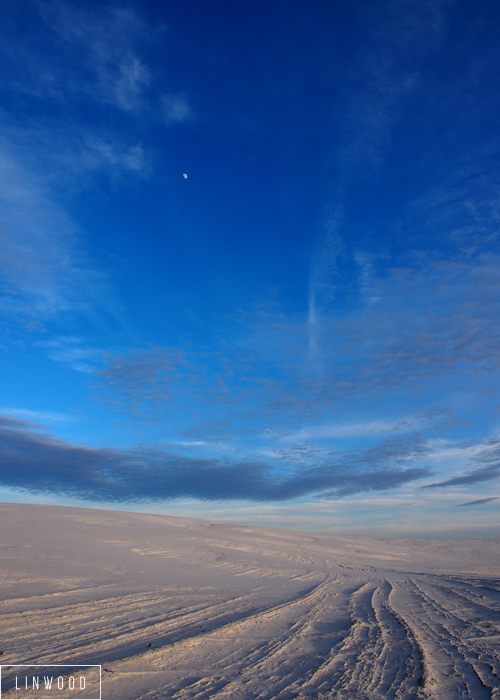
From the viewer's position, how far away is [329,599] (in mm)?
11172

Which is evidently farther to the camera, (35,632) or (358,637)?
(358,637)

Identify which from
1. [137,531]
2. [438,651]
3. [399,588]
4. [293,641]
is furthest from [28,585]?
[137,531]

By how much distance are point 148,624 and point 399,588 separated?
10698 millimetres

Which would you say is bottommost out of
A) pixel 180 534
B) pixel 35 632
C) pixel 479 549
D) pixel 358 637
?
pixel 479 549

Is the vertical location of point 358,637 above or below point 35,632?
below

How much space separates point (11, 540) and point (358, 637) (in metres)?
16.7

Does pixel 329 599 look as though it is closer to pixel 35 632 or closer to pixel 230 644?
pixel 230 644

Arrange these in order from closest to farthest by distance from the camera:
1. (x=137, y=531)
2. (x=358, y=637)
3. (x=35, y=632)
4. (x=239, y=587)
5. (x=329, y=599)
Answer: (x=35, y=632), (x=358, y=637), (x=329, y=599), (x=239, y=587), (x=137, y=531)

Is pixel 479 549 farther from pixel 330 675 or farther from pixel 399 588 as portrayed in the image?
pixel 330 675

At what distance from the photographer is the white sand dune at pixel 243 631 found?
4.65 metres

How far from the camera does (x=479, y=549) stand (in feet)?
142

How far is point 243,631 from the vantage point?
23.1 ft

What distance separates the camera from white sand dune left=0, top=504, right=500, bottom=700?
4.65 meters

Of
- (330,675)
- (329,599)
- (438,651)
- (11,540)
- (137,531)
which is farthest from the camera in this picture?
(137,531)
